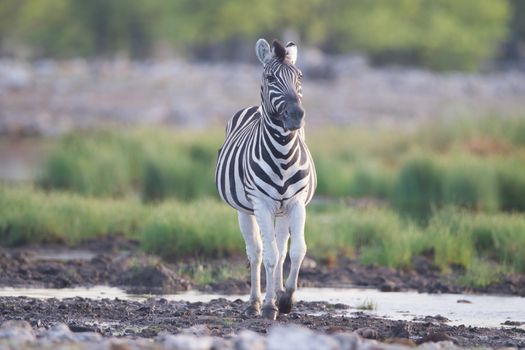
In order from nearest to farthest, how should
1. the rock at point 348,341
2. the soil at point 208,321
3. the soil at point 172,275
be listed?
the rock at point 348,341 → the soil at point 208,321 → the soil at point 172,275

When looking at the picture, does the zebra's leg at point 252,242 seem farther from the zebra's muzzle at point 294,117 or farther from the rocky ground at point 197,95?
the rocky ground at point 197,95

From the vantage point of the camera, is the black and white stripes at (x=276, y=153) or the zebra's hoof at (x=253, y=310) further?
the zebra's hoof at (x=253, y=310)

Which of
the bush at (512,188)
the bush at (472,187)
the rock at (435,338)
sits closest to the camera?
the rock at (435,338)

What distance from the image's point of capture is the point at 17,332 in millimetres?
7855

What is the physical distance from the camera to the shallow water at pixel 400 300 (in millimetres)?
10773

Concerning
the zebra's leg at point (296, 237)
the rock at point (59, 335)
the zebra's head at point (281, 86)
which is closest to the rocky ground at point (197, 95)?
the zebra's head at point (281, 86)

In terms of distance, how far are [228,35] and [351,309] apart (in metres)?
46.1

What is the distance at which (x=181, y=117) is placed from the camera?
35500 mm

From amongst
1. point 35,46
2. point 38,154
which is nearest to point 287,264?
point 38,154

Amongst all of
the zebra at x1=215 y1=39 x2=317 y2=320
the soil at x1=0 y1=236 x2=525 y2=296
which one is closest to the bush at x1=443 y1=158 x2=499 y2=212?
the soil at x1=0 y1=236 x2=525 y2=296

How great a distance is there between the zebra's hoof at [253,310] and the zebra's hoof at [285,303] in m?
0.40

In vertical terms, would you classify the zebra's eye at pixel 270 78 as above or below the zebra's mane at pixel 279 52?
below

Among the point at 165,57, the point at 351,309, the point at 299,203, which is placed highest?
the point at 165,57

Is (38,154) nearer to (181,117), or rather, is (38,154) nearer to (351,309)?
(181,117)
